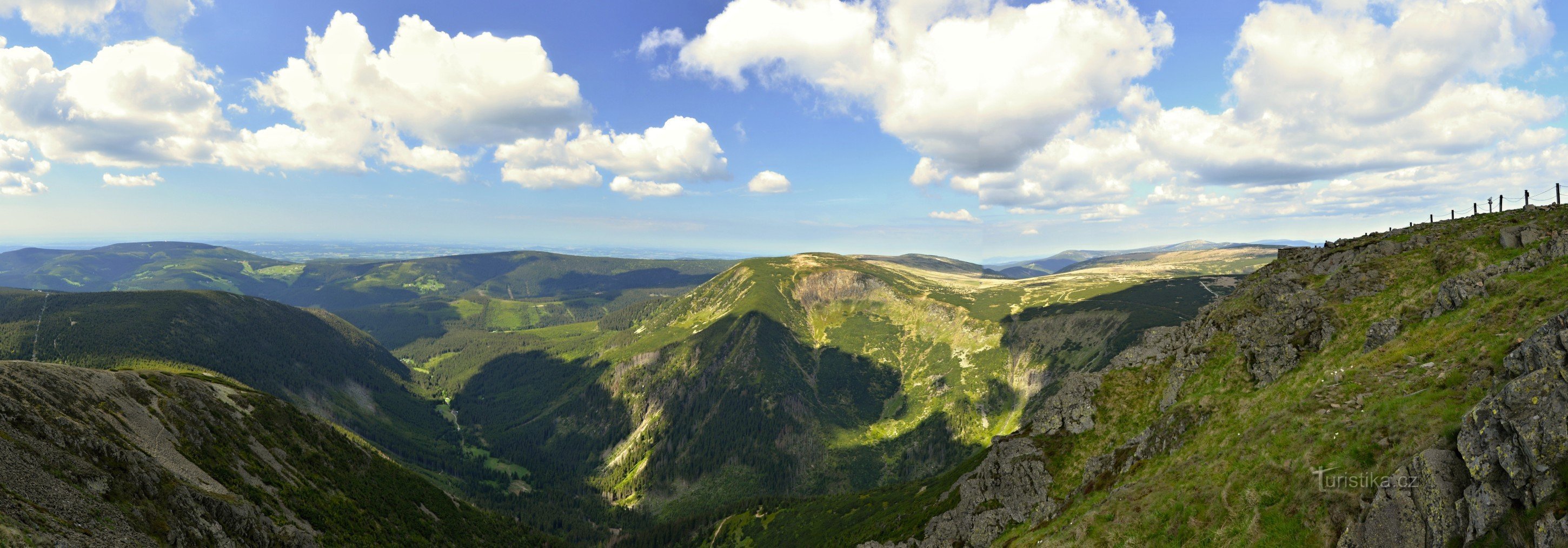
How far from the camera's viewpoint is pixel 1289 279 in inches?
2608

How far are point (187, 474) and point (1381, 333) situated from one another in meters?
154

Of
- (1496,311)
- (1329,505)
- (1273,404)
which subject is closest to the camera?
(1329,505)

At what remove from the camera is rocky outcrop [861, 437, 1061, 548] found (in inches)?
2446

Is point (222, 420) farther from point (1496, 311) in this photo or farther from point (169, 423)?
point (1496, 311)

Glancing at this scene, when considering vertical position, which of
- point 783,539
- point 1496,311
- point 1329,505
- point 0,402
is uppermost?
point 1496,311

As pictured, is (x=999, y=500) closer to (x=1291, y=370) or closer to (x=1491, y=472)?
(x=1291, y=370)

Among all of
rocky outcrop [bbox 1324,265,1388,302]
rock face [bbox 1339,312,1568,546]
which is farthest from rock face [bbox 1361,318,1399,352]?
rock face [bbox 1339,312,1568,546]

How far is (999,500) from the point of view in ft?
227

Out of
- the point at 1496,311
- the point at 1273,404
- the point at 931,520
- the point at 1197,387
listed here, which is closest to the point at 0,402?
the point at 931,520

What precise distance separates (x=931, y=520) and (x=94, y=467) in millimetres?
109831

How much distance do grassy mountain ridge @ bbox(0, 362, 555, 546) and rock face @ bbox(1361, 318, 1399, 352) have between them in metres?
107
